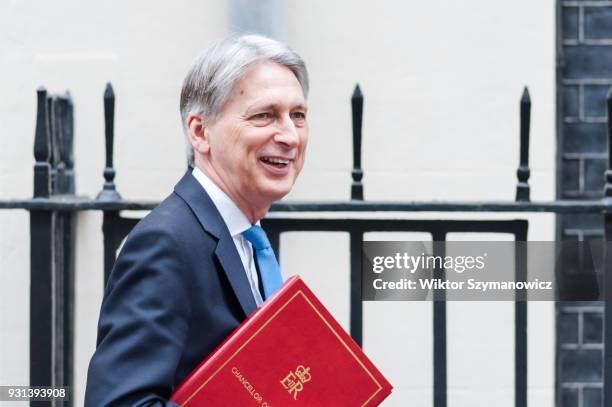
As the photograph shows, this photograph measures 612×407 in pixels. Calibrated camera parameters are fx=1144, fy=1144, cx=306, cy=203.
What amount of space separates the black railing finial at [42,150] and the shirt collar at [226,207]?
1.07m

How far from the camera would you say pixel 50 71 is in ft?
13.9

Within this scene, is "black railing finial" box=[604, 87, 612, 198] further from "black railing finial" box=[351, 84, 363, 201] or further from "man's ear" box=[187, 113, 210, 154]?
"man's ear" box=[187, 113, 210, 154]

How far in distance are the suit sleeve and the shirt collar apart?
0.63 ft

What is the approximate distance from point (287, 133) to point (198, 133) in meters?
0.17

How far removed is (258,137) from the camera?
6.73 ft

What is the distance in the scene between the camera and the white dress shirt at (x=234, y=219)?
207 centimetres

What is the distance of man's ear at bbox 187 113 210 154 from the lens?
209 centimetres

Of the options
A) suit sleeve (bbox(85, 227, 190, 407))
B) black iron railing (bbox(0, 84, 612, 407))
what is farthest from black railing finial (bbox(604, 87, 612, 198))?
suit sleeve (bbox(85, 227, 190, 407))

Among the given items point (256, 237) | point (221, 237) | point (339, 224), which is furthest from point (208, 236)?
point (339, 224)

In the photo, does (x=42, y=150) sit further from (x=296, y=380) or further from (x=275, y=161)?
(x=296, y=380)

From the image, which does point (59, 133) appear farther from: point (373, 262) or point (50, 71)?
point (373, 262)

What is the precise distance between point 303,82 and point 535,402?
2521mm

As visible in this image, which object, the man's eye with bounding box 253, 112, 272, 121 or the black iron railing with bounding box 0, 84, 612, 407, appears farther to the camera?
the black iron railing with bounding box 0, 84, 612, 407

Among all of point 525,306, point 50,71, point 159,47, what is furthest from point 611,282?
point 50,71
